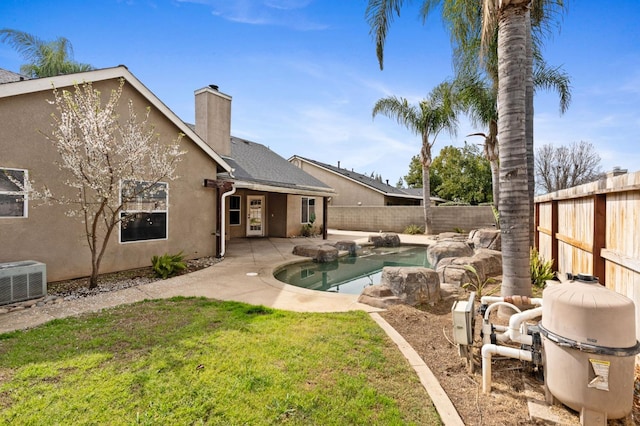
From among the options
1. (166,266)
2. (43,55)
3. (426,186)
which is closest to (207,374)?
(166,266)

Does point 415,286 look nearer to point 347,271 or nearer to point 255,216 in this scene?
point 347,271

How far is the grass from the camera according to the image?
2602mm

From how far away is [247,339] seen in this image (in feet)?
13.1

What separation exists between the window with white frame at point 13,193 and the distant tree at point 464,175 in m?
36.3

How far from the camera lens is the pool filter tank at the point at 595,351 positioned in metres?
2.33

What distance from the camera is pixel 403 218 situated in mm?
22047

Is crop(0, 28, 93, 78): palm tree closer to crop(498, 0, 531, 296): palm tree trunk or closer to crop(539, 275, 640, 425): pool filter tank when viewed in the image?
crop(498, 0, 531, 296): palm tree trunk

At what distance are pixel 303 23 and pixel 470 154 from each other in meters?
31.8

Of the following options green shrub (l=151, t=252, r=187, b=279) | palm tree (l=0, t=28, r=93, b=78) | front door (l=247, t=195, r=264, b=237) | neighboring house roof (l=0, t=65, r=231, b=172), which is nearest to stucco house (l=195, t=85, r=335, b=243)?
front door (l=247, t=195, r=264, b=237)

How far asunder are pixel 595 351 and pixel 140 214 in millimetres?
9325

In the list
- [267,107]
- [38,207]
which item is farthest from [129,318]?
[267,107]

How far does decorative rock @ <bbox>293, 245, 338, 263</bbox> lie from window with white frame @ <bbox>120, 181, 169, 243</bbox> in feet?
15.0

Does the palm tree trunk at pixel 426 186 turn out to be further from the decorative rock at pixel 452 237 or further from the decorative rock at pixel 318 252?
the decorative rock at pixel 318 252

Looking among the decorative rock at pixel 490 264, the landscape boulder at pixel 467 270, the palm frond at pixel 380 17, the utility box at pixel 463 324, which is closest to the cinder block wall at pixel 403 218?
the landscape boulder at pixel 467 270
